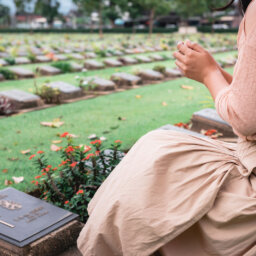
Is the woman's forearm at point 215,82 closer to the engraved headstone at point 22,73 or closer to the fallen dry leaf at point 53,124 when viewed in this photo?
the fallen dry leaf at point 53,124

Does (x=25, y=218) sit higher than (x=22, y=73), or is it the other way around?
(x=25, y=218)

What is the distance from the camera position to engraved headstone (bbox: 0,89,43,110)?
5.43m

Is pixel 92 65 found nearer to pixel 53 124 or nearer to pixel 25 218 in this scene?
pixel 53 124

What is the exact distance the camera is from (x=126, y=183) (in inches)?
56.4

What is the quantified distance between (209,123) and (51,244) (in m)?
2.78

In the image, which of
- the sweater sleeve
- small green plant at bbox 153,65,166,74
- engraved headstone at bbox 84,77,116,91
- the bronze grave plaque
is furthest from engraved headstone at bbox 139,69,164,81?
the sweater sleeve

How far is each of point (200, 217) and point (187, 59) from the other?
72cm

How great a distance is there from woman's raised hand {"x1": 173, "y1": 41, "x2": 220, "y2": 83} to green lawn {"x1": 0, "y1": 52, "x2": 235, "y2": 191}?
5.66ft

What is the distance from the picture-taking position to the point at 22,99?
5.45m

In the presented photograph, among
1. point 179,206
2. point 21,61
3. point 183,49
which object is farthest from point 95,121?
point 21,61

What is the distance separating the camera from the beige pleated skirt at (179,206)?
1305 millimetres

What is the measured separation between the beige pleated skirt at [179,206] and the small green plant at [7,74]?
7023mm

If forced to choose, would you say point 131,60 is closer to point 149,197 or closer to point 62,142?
point 62,142

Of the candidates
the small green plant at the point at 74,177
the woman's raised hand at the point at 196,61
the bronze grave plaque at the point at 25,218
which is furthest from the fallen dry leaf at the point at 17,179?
the woman's raised hand at the point at 196,61
